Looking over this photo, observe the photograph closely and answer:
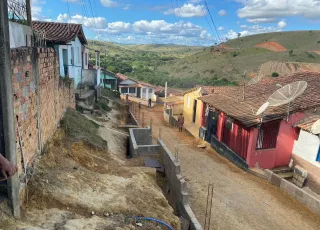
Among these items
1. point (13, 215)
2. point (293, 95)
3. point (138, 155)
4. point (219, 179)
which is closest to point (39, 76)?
point (13, 215)

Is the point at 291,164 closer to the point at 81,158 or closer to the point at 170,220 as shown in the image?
the point at 170,220

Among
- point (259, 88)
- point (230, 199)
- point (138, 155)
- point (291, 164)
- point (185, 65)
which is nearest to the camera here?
point (230, 199)

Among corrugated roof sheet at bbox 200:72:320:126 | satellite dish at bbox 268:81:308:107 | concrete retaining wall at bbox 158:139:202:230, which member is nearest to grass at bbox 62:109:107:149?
concrete retaining wall at bbox 158:139:202:230

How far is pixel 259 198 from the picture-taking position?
1105 cm

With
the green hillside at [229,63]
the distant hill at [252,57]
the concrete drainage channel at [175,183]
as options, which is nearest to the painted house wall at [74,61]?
the concrete drainage channel at [175,183]

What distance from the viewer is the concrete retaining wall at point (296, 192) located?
10.3 meters

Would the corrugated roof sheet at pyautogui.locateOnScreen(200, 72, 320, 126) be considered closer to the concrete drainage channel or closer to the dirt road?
the dirt road

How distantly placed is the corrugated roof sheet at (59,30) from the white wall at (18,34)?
7808mm

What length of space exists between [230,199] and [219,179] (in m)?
1.94

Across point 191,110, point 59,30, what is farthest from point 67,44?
point 191,110

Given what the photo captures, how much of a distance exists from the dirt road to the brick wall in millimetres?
5852

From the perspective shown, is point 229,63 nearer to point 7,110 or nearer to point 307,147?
point 307,147

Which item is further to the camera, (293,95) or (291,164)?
(291,164)

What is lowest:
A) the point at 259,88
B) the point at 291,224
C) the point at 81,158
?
the point at 291,224
